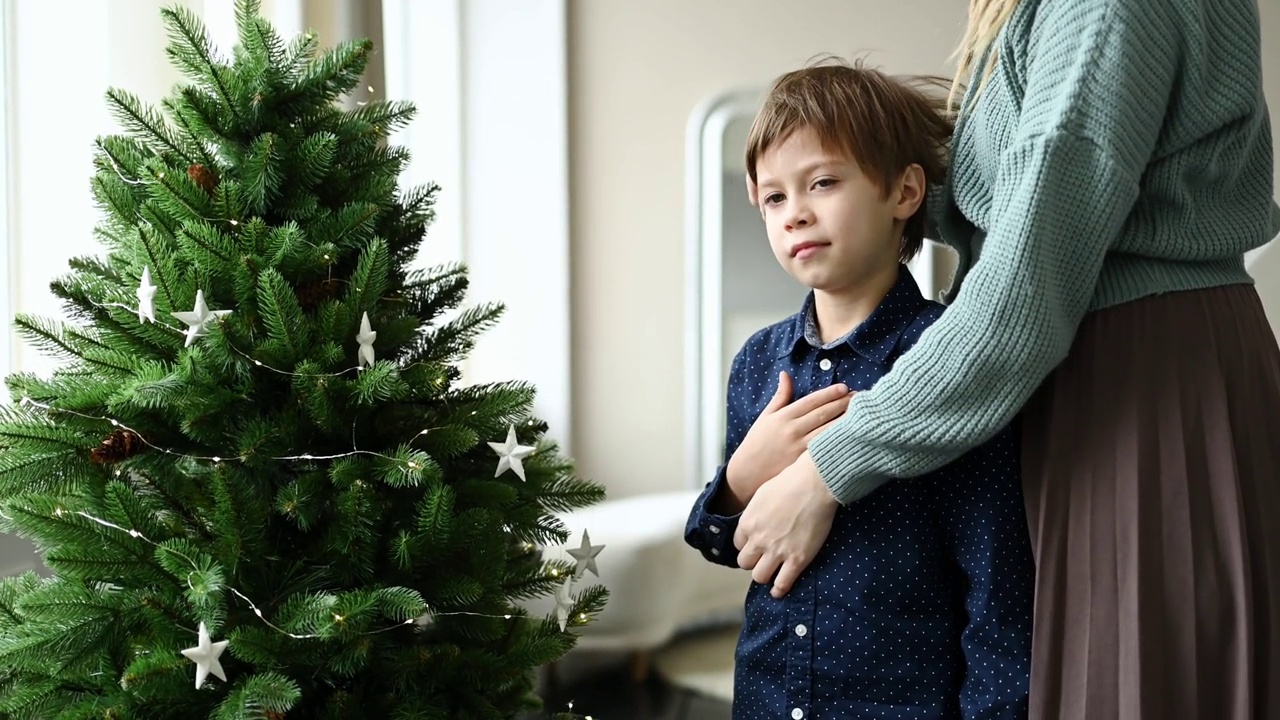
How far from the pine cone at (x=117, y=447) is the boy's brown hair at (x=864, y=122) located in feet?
2.15

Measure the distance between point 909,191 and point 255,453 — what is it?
684mm

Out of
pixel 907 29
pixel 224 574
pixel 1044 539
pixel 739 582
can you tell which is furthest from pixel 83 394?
pixel 907 29

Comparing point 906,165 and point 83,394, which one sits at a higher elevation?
point 906,165

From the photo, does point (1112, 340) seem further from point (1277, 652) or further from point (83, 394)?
point (83, 394)

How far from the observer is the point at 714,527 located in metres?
1.13

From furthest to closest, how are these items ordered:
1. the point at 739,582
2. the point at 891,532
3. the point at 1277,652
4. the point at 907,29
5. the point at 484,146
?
the point at 907,29 < the point at 484,146 < the point at 739,582 < the point at 891,532 < the point at 1277,652

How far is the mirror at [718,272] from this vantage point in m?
2.51

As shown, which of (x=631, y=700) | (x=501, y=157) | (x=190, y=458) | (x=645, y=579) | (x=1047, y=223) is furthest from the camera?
(x=501, y=157)

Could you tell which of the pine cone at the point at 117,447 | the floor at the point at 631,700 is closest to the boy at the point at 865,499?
the pine cone at the point at 117,447

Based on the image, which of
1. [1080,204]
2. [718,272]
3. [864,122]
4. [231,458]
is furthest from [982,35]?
[718,272]

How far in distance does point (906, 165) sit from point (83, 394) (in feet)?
2.66

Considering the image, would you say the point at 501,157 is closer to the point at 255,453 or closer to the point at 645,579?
the point at 645,579

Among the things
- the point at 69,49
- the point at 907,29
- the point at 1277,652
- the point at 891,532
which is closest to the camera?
the point at 1277,652

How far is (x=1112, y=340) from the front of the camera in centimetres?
93
